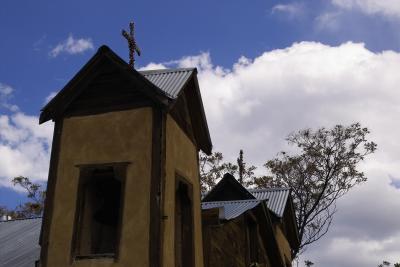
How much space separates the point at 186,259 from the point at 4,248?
774 centimetres

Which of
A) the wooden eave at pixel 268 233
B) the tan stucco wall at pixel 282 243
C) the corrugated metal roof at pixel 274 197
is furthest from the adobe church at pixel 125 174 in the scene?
the corrugated metal roof at pixel 274 197

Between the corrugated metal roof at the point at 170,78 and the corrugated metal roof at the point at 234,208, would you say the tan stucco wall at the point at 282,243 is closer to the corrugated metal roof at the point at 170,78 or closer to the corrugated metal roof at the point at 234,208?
the corrugated metal roof at the point at 234,208

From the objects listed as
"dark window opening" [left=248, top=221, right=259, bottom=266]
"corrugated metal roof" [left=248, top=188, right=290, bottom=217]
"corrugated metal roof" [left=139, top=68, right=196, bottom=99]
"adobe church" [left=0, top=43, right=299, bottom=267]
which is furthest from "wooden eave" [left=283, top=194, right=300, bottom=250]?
"corrugated metal roof" [left=139, top=68, right=196, bottom=99]

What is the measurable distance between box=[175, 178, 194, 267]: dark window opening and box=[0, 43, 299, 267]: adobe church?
0.08 feet

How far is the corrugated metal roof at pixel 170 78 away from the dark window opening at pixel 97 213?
2.34m

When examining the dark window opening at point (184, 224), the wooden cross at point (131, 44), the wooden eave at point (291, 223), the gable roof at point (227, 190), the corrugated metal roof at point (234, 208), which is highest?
the wooden cross at point (131, 44)

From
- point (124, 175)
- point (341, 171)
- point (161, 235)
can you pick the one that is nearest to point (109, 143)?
point (124, 175)

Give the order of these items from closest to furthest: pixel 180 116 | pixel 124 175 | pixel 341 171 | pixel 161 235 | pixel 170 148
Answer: pixel 161 235 < pixel 124 175 < pixel 170 148 < pixel 180 116 < pixel 341 171

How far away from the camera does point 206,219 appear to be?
465 inches

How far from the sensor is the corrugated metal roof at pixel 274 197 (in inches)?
841

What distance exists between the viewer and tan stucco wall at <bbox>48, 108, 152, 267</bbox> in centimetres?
874

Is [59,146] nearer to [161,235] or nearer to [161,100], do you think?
[161,100]

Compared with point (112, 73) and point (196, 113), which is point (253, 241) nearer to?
point (196, 113)

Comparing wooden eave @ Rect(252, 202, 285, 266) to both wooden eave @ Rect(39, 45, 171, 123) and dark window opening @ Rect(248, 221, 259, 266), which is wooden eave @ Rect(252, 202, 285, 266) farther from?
wooden eave @ Rect(39, 45, 171, 123)
